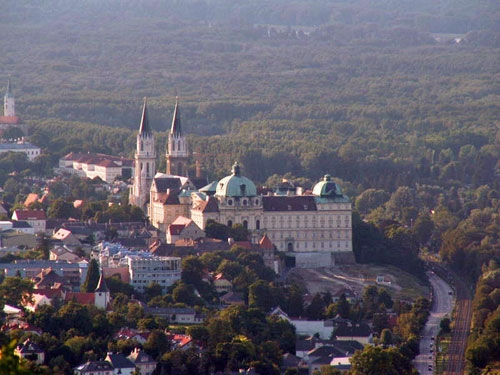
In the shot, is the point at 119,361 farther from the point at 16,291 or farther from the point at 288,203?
the point at 288,203

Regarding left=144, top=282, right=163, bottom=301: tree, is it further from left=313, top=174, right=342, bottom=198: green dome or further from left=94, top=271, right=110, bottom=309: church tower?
left=313, top=174, right=342, bottom=198: green dome

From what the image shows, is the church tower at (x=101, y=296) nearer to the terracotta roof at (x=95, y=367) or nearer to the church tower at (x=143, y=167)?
the terracotta roof at (x=95, y=367)

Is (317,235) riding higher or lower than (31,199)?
lower

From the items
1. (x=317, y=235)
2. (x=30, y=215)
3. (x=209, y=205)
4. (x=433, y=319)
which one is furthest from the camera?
(x=30, y=215)

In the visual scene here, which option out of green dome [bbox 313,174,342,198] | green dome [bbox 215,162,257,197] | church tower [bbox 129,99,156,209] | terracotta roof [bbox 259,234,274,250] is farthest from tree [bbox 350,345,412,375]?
church tower [bbox 129,99,156,209]

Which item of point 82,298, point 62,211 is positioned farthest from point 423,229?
point 82,298

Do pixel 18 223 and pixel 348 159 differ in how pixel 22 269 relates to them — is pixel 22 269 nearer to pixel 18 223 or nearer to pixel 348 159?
pixel 18 223

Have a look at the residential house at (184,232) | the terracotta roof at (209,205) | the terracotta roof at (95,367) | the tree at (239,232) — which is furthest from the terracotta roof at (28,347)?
A: the terracotta roof at (209,205)
